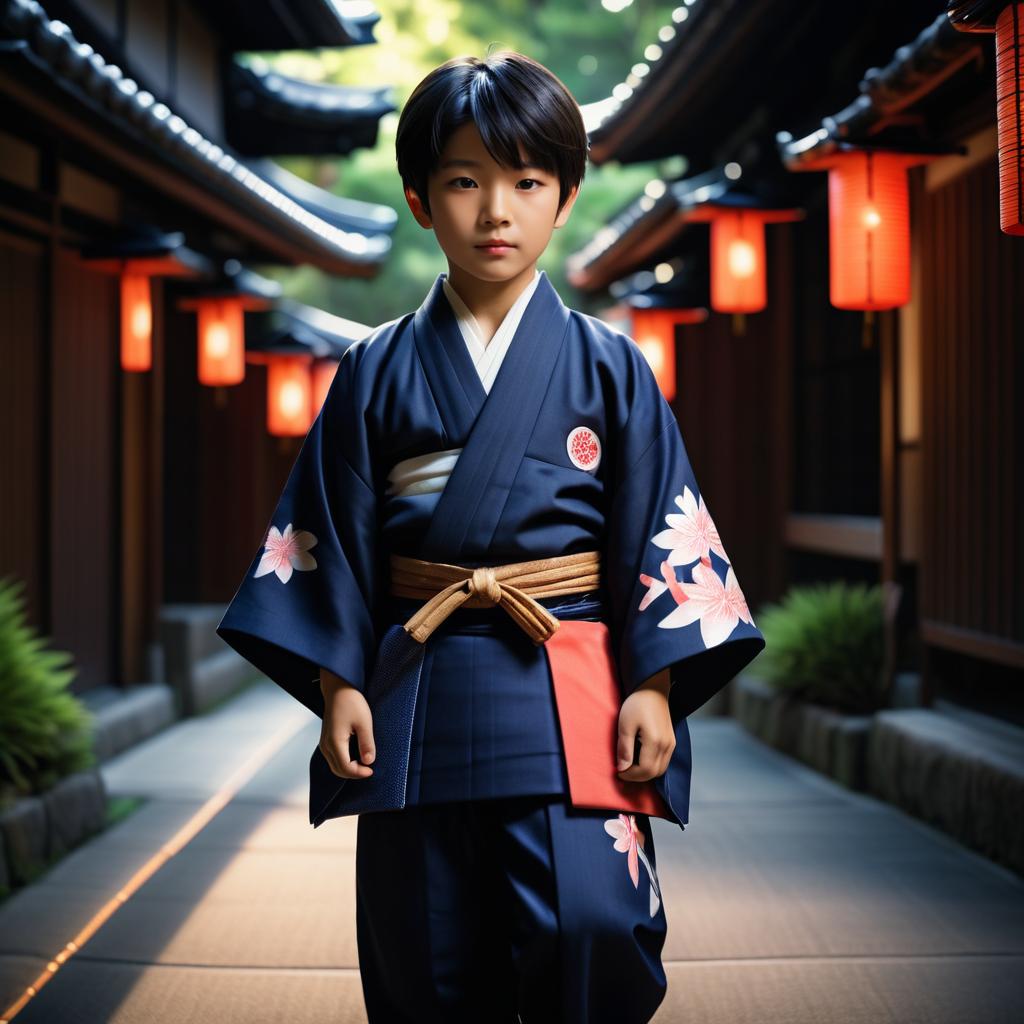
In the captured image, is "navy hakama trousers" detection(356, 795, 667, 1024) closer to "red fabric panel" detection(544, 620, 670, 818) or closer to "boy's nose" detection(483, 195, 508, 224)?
"red fabric panel" detection(544, 620, 670, 818)

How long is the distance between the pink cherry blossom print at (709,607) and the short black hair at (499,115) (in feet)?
2.72

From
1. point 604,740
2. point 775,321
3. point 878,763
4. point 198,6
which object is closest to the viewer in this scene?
point 604,740

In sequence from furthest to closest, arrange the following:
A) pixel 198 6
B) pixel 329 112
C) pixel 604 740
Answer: pixel 329 112 → pixel 198 6 → pixel 604 740

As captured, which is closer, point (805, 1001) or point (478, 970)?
point (478, 970)

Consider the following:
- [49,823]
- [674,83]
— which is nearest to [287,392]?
[674,83]

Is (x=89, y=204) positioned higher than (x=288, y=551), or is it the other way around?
(x=89, y=204)

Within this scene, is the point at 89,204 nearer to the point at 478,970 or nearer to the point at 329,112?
the point at 329,112

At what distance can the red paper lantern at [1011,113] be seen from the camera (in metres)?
3.15

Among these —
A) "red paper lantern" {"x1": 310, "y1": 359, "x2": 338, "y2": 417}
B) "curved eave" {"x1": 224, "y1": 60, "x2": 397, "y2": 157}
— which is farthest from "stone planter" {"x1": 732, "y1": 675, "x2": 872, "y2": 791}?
"curved eave" {"x1": 224, "y1": 60, "x2": 397, "y2": 157}

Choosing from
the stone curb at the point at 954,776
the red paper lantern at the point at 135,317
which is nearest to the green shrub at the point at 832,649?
the stone curb at the point at 954,776

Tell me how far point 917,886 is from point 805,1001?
1269 mm

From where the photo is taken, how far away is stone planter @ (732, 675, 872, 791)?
642 cm

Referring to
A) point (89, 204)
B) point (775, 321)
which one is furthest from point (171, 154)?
point (775, 321)

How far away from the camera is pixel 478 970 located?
7.94 ft
